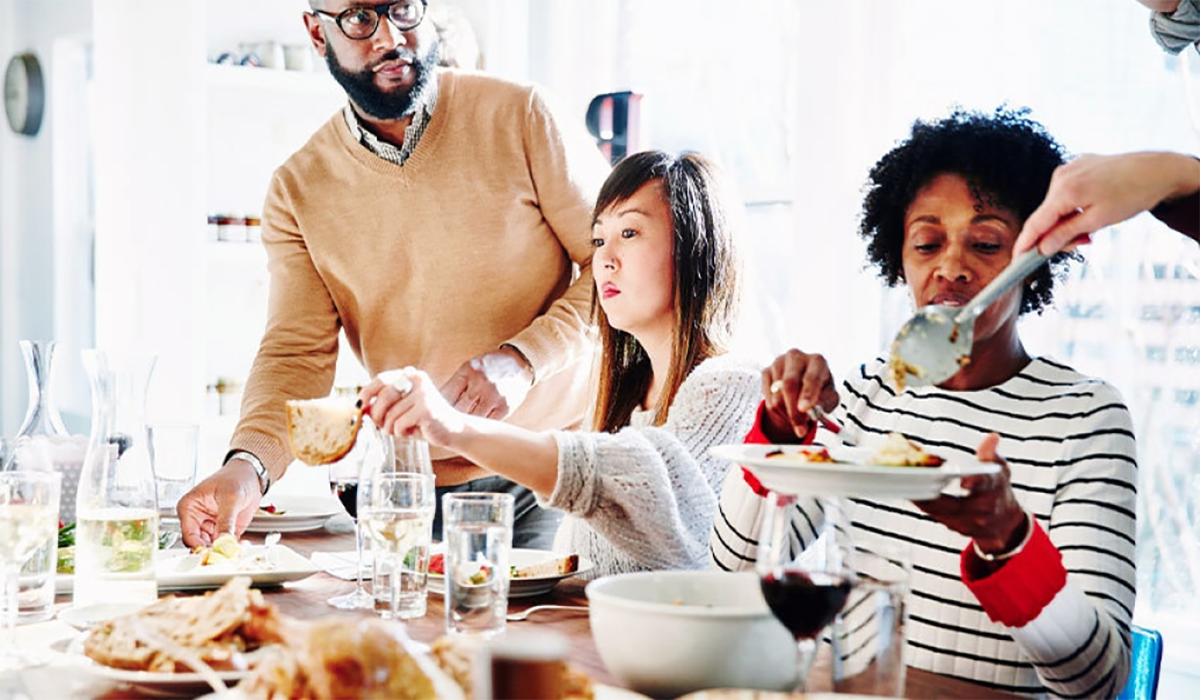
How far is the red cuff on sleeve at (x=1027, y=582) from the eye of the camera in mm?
1317

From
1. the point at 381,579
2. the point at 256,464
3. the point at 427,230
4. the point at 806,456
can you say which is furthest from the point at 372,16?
the point at 806,456

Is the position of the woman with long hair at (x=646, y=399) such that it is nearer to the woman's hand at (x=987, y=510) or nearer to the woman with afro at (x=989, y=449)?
the woman with afro at (x=989, y=449)

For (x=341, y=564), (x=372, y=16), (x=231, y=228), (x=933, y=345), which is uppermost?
(x=372, y=16)

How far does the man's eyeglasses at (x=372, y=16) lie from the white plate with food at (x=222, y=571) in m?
1.20

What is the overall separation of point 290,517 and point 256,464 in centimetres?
11

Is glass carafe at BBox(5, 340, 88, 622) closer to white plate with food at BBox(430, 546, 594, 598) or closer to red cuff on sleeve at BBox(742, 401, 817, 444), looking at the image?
white plate with food at BBox(430, 546, 594, 598)

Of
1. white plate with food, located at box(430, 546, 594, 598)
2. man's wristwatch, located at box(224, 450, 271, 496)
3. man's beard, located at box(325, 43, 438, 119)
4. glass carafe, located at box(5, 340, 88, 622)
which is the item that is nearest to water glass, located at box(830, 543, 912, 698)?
white plate with food, located at box(430, 546, 594, 598)

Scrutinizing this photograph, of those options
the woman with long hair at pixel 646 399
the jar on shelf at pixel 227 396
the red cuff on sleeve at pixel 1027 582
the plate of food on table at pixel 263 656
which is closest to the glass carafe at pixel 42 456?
the plate of food on table at pixel 263 656

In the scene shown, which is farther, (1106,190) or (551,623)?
(551,623)

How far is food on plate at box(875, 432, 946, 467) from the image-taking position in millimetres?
1237

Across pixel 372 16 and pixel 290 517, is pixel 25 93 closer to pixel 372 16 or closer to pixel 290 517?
pixel 372 16

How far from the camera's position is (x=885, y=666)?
41.2 inches

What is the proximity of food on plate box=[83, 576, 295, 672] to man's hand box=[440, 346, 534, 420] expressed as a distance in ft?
3.53

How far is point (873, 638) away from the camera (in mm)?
1052
